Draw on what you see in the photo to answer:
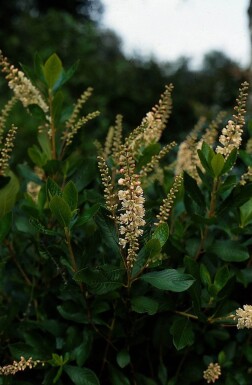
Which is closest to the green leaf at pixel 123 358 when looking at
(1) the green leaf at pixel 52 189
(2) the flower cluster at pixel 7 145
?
(1) the green leaf at pixel 52 189

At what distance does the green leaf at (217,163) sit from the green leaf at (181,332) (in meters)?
0.41

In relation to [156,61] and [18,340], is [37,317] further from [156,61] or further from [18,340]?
[156,61]

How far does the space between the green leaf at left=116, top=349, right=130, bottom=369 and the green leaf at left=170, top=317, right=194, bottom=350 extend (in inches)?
6.8

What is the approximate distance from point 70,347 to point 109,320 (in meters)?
0.14

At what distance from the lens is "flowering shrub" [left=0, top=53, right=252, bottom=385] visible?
137 cm

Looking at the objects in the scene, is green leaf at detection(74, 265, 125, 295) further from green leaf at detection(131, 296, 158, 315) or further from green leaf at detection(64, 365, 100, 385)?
green leaf at detection(64, 365, 100, 385)

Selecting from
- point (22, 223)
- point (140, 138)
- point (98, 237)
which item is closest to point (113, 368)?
point (98, 237)

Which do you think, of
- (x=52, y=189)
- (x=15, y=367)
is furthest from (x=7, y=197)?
(x=15, y=367)

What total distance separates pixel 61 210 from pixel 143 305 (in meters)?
0.32

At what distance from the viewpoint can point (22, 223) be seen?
1.70 meters

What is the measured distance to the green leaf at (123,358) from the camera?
4.97 feet

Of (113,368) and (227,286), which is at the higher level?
(227,286)

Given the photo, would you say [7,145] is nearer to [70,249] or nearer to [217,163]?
[70,249]

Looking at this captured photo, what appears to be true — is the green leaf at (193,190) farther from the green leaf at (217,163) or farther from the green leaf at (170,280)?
the green leaf at (170,280)
